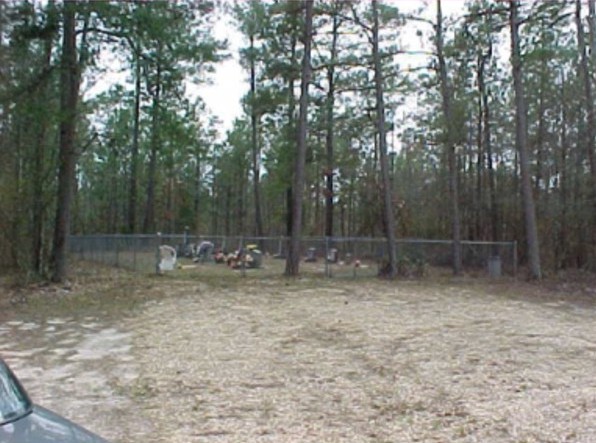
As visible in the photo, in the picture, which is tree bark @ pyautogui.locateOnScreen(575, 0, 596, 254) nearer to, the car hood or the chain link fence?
the chain link fence

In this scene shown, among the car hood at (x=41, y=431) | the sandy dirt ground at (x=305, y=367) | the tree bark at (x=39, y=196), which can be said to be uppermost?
the tree bark at (x=39, y=196)

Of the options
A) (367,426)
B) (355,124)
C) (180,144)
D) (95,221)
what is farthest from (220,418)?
(95,221)

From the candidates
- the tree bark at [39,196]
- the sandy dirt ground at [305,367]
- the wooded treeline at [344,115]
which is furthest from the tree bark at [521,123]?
the tree bark at [39,196]

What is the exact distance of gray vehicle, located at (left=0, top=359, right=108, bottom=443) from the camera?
5.43 feet

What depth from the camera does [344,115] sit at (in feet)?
63.1

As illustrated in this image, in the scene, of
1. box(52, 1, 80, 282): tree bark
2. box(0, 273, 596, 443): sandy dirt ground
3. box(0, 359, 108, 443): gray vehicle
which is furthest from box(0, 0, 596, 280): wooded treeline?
box(0, 359, 108, 443): gray vehicle

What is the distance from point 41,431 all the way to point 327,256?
14456 mm

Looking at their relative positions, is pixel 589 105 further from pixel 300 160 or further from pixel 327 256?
pixel 327 256

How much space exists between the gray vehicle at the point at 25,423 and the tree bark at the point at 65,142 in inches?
393

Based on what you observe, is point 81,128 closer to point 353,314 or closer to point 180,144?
point 180,144

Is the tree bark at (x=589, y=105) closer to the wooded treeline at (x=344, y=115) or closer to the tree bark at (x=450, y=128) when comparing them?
the wooded treeline at (x=344, y=115)

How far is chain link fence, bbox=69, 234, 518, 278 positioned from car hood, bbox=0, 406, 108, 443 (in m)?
13.6

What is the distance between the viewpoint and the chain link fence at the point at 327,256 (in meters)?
16.3

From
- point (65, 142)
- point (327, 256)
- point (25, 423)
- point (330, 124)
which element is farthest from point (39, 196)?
point (25, 423)
